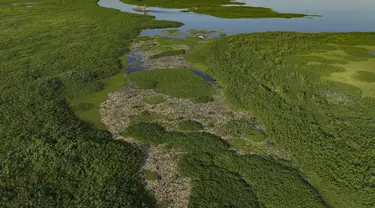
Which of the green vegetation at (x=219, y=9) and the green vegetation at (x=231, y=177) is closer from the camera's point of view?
the green vegetation at (x=231, y=177)

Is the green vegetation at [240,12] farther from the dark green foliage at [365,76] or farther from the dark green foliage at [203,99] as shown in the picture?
the dark green foliage at [203,99]

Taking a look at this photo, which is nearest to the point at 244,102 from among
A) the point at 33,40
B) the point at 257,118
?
the point at 257,118

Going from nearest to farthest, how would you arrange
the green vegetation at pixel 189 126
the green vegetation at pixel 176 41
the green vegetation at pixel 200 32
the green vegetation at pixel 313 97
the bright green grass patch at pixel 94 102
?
the green vegetation at pixel 313 97
the green vegetation at pixel 189 126
the bright green grass patch at pixel 94 102
the green vegetation at pixel 176 41
the green vegetation at pixel 200 32

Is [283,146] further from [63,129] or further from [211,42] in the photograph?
[211,42]

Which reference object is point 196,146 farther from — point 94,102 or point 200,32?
point 200,32

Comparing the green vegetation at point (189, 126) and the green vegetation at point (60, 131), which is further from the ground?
the green vegetation at point (189, 126)

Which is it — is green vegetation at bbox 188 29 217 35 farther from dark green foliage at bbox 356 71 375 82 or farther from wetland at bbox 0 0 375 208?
dark green foliage at bbox 356 71 375 82

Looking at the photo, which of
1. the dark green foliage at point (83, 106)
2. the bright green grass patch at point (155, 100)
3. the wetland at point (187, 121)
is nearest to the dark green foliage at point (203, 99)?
the wetland at point (187, 121)

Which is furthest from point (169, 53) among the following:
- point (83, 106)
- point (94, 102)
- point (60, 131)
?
point (60, 131)
